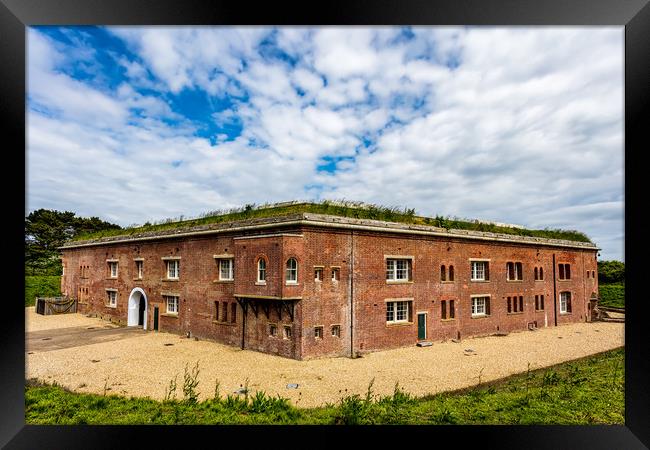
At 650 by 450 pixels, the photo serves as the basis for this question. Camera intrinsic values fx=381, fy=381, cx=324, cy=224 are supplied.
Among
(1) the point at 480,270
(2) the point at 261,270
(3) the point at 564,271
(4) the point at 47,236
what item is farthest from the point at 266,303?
(4) the point at 47,236

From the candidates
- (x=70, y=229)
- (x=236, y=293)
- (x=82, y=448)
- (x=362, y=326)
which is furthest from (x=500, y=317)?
(x=70, y=229)

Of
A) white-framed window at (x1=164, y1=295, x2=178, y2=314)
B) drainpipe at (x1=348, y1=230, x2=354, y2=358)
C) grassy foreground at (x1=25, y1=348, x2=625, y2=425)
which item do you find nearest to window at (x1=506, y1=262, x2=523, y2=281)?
drainpipe at (x1=348, y1=230, x2=354, y2=358)

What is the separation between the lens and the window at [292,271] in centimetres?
1706

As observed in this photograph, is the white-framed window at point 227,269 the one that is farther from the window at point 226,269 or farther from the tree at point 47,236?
the tree at point 47,236

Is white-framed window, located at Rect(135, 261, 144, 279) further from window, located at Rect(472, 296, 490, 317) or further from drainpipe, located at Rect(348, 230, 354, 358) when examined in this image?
window, located at Rect(472, 296, 490, 317)

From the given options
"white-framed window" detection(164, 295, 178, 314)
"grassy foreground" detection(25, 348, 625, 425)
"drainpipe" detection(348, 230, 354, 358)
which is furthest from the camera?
"white-framed window" detection(164, 295, 178, 314)

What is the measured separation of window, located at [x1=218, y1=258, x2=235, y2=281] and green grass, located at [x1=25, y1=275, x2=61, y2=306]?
28.3 m

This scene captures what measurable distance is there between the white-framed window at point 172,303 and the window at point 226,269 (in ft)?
15.5

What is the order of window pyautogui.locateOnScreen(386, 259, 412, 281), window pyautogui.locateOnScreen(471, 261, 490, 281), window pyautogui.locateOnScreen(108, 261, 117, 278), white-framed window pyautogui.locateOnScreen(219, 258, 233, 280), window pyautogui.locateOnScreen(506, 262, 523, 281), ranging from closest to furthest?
window pyautogui.locateOnScreen(386, 259, 412, 281)
white-framed window pyautogui.locateOnScreen(219, 258, 233, 280)
window pyautogui.locateOnScreen(471, 261, 490, 281)
window pyautogui.locateOnScreen(506, 262, 523, 281)
window pyautogui.locateOnScreen(108, 261, 117, 278)

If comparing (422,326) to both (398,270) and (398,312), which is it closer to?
(398,312)

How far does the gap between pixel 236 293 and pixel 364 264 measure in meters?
6.46

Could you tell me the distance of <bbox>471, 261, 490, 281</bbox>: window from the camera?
79.8 ft

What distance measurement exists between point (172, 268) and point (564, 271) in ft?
97.7

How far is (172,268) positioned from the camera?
24.5 m
